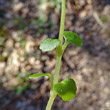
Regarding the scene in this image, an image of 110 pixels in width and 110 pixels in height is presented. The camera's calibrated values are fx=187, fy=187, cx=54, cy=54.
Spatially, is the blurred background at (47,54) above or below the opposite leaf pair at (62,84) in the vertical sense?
below

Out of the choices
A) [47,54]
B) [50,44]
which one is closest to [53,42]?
[50,44]

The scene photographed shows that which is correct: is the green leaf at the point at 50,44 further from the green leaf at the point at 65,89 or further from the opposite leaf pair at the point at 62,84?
the green leaf at the point at 65,89

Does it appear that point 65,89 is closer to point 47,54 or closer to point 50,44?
point 50,44

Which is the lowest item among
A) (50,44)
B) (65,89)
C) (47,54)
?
(47,54)

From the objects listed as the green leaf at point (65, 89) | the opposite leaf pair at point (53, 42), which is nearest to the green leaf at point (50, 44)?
the opposite leaf pair at point (53, 42)

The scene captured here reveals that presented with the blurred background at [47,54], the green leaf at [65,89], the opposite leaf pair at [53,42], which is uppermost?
the opposite leaf pair at [53,42]

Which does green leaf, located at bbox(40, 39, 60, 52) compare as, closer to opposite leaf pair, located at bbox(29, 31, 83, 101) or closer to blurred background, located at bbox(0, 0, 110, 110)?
opposite leaf pair, located at bbox(29, 31, 83, 101)

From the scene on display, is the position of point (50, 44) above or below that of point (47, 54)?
above
